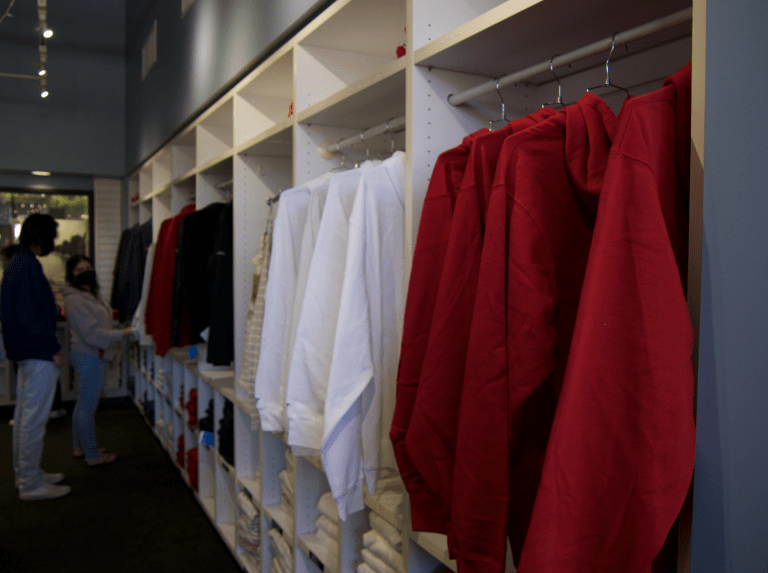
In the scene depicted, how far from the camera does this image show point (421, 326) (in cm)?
121

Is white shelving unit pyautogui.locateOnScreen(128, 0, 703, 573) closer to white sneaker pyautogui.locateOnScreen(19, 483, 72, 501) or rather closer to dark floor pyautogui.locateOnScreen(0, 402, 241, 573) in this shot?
dark floor pyautogui.locateOnScreen(0, 402, 241, 573)

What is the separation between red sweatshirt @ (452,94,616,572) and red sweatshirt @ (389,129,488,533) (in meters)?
0.21

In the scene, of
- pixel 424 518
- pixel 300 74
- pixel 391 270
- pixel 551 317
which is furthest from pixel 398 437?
pixel 300 74

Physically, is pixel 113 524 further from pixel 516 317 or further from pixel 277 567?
pixel 516 317

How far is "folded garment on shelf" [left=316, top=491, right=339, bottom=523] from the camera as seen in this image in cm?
215

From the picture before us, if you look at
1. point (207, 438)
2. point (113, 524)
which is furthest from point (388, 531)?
point (113, 524)

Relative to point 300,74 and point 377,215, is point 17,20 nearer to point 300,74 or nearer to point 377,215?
point 300,74

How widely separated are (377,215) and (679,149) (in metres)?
0.88

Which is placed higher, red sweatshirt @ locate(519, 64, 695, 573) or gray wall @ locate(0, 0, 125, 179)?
gray wall @ locate(0, 0, 125, 179)

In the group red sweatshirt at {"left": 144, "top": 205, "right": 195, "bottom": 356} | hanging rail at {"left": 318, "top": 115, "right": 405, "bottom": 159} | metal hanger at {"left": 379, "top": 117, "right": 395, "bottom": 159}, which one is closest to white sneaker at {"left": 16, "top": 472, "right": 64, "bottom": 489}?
red sweatshirt at {"left": 144, "top": 205, "right": 195, "bottom": 356}

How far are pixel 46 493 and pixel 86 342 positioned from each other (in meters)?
1.18

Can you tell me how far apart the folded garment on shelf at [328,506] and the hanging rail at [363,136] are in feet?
4.43

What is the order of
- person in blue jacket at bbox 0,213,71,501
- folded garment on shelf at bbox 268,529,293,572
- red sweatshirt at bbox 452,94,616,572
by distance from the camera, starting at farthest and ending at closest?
person in blue jacket at bbox 0,213,71,501
folded garment on shelf at bbox 268,529,293,572
red sweatshirt at bbox 452,94,616,572

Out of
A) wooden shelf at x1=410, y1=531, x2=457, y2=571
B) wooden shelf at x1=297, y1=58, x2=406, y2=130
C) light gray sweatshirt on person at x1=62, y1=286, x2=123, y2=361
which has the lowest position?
wooden shelf at x1=410, y1=531, x2=457, y2=571
